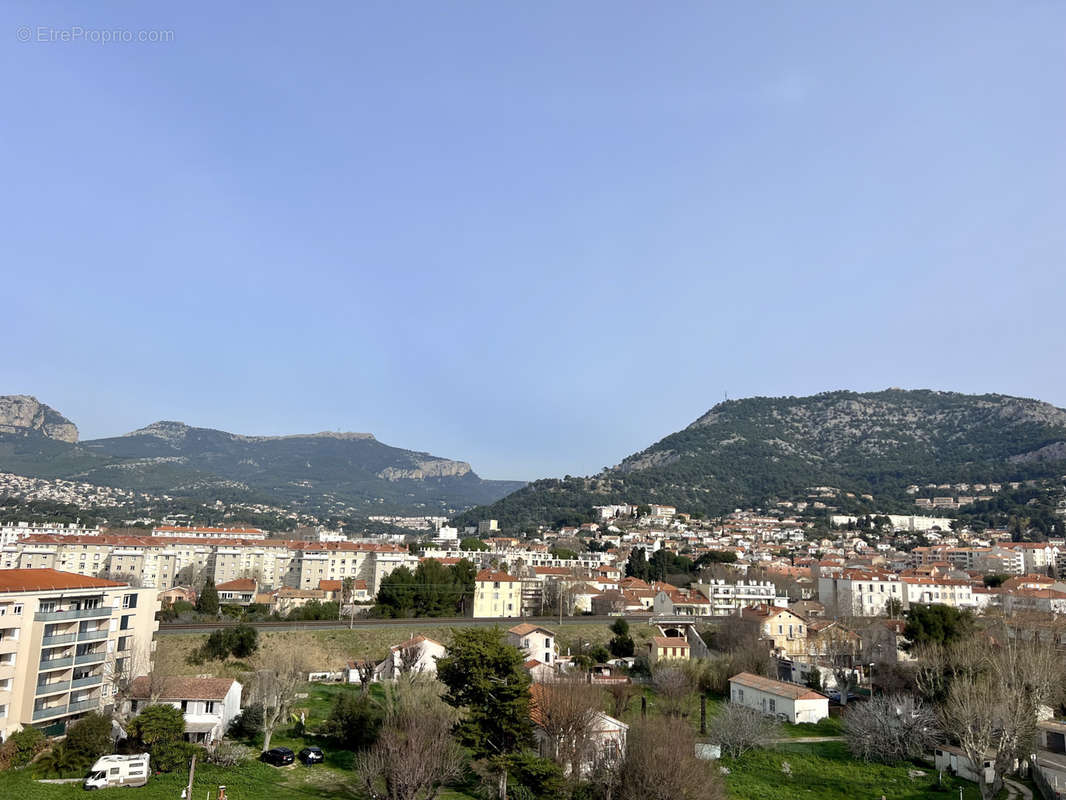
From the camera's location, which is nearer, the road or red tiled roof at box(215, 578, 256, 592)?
the road

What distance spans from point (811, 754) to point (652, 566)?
230ft

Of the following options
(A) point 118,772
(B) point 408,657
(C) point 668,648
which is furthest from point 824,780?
(A) point 118,772

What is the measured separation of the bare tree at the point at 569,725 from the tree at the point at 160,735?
1379cm

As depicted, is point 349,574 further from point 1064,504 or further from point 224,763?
point 1064,504

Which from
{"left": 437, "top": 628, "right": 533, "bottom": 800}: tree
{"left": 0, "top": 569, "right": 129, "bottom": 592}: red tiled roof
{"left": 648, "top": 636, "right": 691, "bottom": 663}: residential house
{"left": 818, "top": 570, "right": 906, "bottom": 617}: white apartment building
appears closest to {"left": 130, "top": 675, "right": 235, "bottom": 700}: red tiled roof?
{"left": 0, "top": 569, "right": 129, "bottom": 592}: red tiled roof

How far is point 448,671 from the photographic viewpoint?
85.8ft

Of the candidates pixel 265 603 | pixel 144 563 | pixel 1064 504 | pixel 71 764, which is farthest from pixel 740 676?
pixel 1064 504

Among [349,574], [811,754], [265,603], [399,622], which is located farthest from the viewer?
[349,574]

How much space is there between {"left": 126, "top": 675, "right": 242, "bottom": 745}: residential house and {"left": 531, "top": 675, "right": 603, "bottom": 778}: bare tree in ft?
48.0

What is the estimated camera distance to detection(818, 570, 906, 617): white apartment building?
260 ft

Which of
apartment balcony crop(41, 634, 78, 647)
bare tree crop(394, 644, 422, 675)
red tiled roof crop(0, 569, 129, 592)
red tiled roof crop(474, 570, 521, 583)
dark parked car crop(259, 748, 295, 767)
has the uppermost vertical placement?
red tiled roof crop(0, 569, 129, 592)

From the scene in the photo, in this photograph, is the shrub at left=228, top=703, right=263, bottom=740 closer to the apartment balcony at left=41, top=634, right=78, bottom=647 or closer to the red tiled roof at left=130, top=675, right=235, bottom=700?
the red tiled roof at left=130, top=675, right=235, bottom=700

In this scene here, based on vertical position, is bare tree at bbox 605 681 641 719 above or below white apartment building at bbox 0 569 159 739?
below

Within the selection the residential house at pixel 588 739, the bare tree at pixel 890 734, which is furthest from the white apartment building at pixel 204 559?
the bare tree at pixel 890 734
